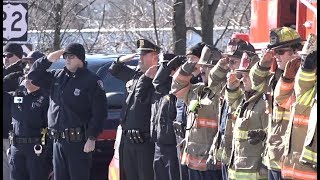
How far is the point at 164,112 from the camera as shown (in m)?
9.03

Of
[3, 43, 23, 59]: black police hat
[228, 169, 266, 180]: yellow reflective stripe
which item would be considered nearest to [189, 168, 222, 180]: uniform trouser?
[228, 169, 266, 180]: yellow reflective stripe

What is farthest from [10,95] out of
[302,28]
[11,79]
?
[302,28]

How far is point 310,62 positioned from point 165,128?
9.07ft

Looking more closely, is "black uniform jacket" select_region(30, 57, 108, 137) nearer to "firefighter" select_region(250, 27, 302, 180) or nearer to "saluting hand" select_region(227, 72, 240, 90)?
"saluting hand" select_region(227, 72, 240, 90)

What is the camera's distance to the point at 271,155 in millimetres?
7027

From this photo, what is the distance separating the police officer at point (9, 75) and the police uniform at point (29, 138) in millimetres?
525

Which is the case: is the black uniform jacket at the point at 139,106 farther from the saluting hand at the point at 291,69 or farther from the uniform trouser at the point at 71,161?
the saluting hand at the point at 291,69

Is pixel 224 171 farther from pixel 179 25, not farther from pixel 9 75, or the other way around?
pixel 179 25

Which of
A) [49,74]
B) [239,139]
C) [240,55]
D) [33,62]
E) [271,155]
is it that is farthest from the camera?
[33,62]

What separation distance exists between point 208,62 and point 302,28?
897 mm

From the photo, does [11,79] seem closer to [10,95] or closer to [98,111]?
[10,95]

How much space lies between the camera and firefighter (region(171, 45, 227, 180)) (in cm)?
834

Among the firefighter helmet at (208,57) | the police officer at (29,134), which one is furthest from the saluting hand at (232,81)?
the police officer at (29,134)

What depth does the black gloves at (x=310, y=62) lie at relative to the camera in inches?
254
